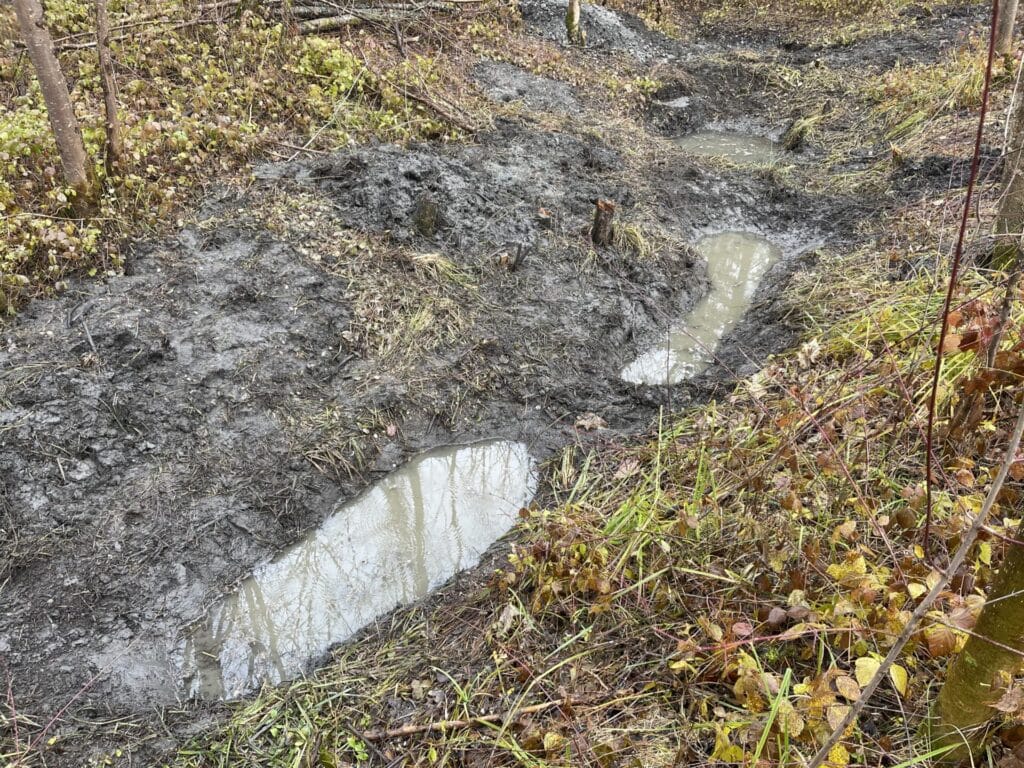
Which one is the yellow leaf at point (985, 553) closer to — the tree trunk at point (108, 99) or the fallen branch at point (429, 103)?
the tree trunk at point (108, 99)

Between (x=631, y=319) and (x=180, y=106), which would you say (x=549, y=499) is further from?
(x=180, y=106)

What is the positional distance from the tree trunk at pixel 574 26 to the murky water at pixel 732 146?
294cm

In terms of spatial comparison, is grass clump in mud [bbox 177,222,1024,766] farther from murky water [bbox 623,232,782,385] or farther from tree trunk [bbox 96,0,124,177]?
tree trunk [bbox 96,0,124,177]

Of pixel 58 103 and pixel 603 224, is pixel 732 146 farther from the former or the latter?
pixel 58 103

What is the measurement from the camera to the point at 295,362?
173 inches

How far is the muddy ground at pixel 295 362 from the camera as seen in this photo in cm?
327

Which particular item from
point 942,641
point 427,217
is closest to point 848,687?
point 942,641

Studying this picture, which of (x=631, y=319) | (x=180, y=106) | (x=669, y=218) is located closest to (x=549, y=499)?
(x=631, y=319)

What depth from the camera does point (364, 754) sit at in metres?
2.51

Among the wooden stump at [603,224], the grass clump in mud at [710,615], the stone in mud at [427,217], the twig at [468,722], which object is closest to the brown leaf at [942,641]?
the grass clump in mud at [710,615]

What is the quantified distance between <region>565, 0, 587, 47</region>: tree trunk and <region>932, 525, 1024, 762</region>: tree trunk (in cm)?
1085

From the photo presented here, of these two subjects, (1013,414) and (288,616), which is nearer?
(1013,414)

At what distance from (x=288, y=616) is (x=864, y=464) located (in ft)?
10.1

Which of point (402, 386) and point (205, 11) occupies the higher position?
point (205, 11)
